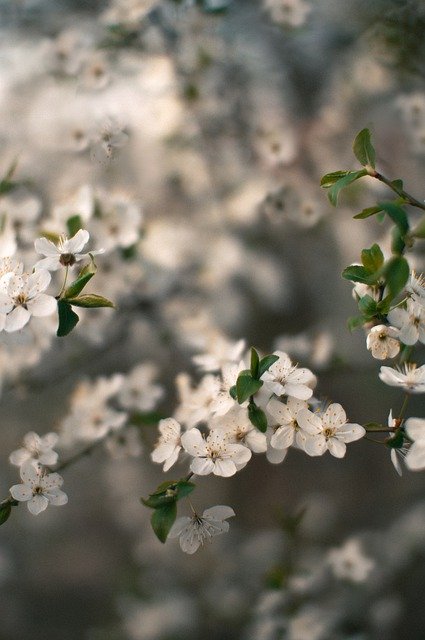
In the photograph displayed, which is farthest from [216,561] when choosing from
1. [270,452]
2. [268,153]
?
[270,452]

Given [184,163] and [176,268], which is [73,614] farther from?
[184,163]

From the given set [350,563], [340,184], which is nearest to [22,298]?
[340,184]

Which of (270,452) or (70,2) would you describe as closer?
(270,452)

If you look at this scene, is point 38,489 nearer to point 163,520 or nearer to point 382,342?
point 163,520

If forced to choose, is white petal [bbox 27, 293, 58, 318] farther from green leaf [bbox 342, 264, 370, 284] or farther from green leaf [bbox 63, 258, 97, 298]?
green leaf [bbox 342, 264, 370, 284]

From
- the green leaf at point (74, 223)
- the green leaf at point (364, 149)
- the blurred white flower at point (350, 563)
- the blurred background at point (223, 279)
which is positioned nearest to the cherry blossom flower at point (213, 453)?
the green leaf at point (364, 149)

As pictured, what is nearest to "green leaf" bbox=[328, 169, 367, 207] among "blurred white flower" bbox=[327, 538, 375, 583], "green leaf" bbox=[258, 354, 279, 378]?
"green leaf" bbox=[258, 354, 279, 378]
